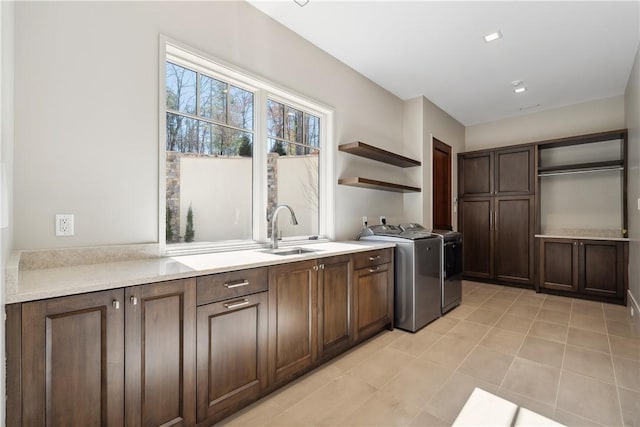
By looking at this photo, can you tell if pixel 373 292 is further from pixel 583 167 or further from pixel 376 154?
pixel 583 167

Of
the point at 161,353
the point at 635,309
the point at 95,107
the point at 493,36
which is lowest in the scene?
the point at 635,309

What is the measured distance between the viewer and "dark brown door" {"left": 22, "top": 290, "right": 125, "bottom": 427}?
111 cm

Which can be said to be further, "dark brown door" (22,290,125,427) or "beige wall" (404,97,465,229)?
"beige wall" (404,97,465,229)

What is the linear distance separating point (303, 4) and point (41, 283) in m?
2.57

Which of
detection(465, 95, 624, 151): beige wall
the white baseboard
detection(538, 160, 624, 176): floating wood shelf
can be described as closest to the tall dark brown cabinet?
detection(538, 160, 624, 176): floating wood shelf

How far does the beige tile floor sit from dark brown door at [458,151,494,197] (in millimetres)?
2342

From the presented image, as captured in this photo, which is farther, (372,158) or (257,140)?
(372,158)

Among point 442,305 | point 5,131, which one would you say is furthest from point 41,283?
point 442,305

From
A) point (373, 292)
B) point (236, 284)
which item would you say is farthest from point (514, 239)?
point (236, 284)

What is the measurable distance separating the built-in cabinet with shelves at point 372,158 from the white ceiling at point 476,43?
0.99 meters

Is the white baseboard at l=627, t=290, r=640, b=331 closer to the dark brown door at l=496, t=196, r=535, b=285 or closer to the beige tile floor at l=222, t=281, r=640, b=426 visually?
the beige tile floor at l=222, t=281, r=640, b=426

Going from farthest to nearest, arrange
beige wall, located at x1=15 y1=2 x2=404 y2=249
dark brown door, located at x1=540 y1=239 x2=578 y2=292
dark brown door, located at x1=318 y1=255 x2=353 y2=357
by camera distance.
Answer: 1. dark brown door, located at x1=540 y1=239 x2=578 y2=292
2. dark brown door, located at x1=318 y1=255 x2=353 y2=357
3. beige wall, located at x1=15 y1=2 x2=404 y2=249

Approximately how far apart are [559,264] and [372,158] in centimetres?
319

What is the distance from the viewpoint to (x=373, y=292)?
2.81 metres
